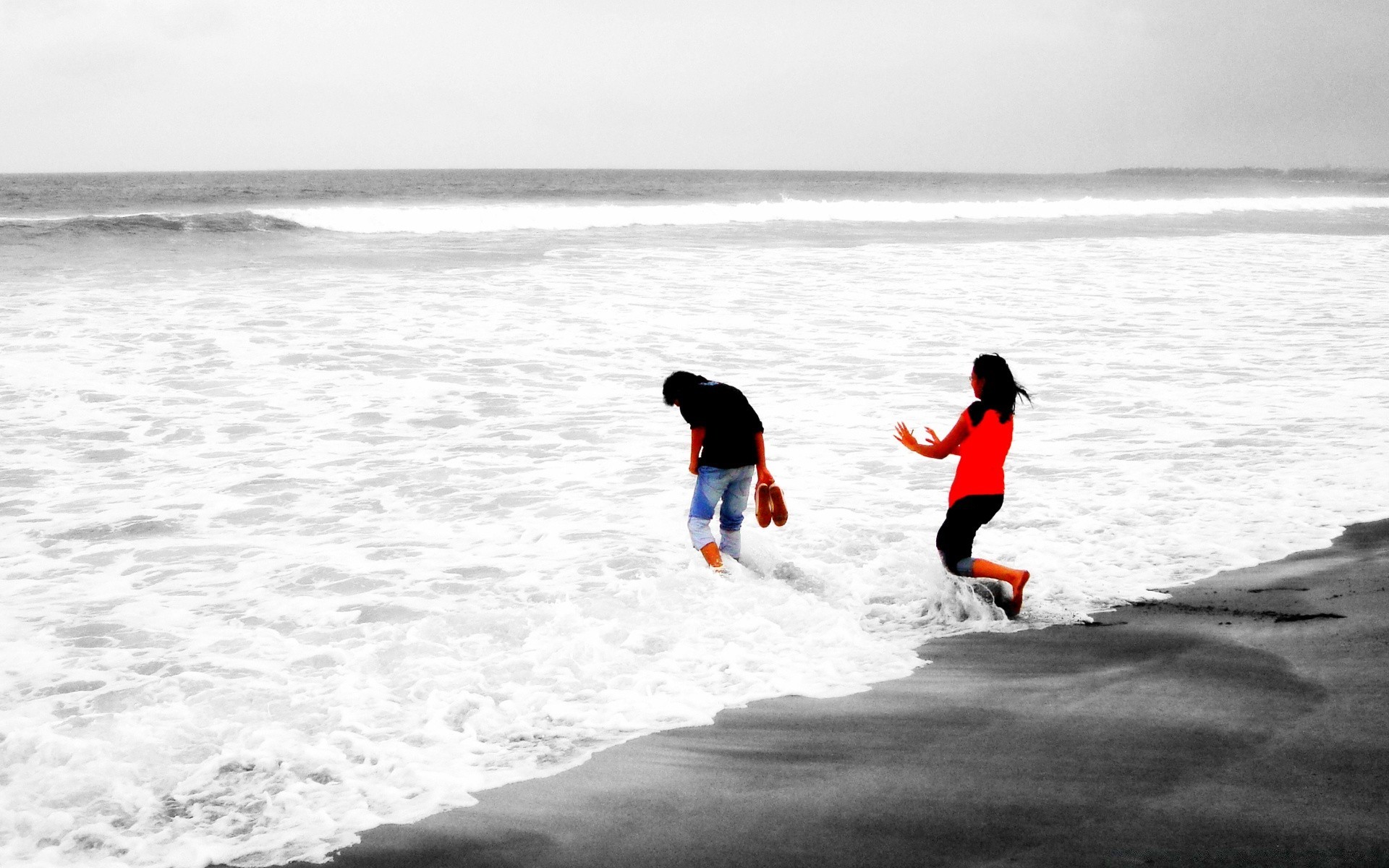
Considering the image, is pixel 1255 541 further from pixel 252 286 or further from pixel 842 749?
pixel 252 286

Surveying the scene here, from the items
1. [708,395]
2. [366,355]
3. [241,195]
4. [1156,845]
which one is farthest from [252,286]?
[241,195]

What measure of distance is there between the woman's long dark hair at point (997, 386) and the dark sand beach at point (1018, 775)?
1183 millimetres

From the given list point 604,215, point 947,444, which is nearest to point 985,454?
point 947,444

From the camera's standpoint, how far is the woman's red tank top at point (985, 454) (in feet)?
17.6

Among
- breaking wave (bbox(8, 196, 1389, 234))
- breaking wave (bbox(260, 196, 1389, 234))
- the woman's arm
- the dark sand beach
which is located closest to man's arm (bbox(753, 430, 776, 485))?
the woman's arm

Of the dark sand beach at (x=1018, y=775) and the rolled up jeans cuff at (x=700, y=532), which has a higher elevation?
the rolled up jeans cuff at (x=700, y=532)

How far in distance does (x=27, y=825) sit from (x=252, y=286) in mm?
15489

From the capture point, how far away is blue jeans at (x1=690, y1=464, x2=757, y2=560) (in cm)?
604

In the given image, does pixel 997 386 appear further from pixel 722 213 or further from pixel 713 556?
pixel 722 213

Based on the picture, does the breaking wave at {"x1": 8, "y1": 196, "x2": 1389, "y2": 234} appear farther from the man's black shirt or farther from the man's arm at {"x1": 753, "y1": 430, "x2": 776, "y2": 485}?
the man's arm at {"x1": 753, "y1": 430, "x2": 776, "y2": 485}

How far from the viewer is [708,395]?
19.5 feet

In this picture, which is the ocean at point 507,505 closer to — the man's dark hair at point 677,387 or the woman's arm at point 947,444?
the woman's arm at point 947,444

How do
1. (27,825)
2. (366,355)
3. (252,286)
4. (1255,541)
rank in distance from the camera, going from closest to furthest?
(27,825), (1255,541), (366,355), (252,286)

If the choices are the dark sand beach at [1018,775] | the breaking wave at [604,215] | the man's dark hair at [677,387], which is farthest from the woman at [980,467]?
the breaking wave at [604,215]
